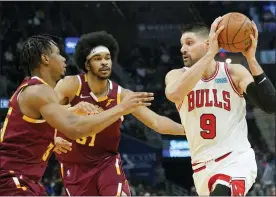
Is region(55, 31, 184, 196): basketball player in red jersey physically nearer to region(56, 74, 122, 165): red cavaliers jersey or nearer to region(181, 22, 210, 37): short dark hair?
region(56, 74, 122, 165): red cavaliers jersey

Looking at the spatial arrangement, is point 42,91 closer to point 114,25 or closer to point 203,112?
point 203,112

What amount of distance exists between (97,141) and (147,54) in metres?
15.8

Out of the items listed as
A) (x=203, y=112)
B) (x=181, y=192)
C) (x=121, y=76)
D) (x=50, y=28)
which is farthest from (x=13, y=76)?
(x=203, y=112)

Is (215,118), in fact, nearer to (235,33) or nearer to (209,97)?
(209,97)

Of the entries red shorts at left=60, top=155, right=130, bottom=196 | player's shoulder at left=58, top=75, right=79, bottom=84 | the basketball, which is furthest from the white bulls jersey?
player's shoulder at left=58, top=75, right=79, bottom=84

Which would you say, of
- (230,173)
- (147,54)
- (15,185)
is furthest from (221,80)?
(147,54)

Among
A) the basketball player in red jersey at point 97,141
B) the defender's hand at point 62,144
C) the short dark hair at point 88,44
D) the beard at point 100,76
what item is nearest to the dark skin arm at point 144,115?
the basketball player in red jersey at point 97,141

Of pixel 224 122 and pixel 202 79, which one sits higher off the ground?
pixel 202 79

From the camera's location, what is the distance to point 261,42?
21578mm

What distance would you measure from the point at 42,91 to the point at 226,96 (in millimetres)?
1709

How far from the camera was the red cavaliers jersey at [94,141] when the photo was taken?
20.2 feet

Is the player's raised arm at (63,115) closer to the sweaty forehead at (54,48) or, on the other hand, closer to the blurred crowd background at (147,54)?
the sweaty forehead at (54,48)

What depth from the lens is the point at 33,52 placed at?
16.3ft

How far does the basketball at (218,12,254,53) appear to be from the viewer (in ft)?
16.5
